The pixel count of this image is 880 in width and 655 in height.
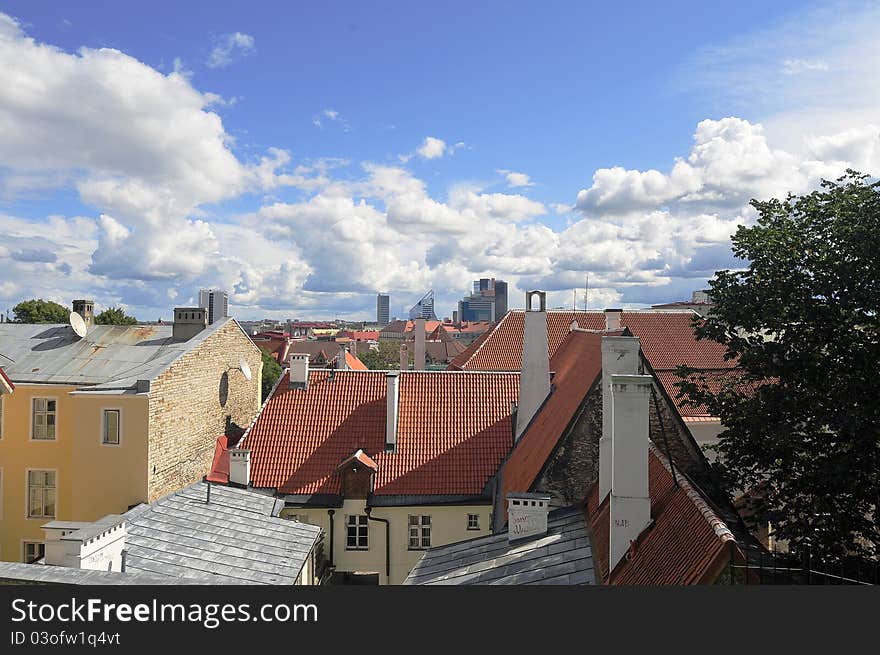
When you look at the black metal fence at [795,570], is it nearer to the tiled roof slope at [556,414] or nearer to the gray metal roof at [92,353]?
the tiled roof slope at [556,414]

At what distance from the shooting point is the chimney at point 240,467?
18.4 m

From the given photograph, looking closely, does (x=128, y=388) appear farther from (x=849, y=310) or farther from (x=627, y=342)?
(x=849, y=310)

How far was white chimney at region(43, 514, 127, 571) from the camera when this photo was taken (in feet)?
32.6

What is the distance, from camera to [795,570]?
281 inches

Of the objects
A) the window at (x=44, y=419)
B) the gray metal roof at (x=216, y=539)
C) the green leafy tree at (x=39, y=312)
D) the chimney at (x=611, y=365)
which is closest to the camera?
the chimney at (x=611, y=365)

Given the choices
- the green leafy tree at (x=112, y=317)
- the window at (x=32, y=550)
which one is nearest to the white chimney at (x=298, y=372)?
the window at (x=32, y=550)

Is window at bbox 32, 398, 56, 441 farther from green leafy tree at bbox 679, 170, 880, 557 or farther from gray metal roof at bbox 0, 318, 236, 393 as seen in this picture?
green leafy tree at bbox 679, 170, 880, 557

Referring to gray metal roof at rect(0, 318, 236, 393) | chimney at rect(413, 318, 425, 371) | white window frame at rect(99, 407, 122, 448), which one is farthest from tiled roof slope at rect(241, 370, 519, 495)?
chimney at rect(413, 318, 425, 371)

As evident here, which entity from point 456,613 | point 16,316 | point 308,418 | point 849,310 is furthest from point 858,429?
point 16,316

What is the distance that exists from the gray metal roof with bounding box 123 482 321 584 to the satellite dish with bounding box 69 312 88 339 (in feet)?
25.8

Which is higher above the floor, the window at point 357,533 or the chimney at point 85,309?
the chimney at point 85,309

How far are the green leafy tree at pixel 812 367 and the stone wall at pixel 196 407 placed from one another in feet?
43.8

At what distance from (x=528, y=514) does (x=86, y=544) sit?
8.17m

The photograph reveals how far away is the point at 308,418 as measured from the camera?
20.7m
